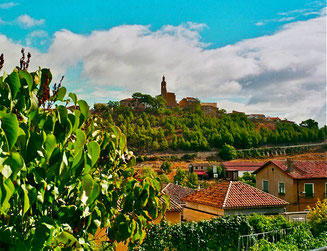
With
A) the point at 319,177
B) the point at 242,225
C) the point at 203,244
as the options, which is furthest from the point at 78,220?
the point at 319,177

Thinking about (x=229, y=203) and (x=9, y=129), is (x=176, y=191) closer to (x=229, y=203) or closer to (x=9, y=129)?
(x=229, y=203)

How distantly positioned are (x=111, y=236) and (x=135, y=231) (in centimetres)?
27

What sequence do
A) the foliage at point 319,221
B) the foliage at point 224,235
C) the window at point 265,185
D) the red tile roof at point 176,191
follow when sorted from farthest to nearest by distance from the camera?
the window at point 265,185 → the red tile roof at point 176,191 → the foliage at point 319,221 → the foliage at point 224,235

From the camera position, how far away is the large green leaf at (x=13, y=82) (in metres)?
2.04

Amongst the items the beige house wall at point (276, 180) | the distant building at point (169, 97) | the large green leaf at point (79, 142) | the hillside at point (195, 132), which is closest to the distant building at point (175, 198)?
the beige house wall at point (276, 180)

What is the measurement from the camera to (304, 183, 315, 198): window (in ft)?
80.9

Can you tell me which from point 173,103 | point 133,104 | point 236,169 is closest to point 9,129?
point 236,169

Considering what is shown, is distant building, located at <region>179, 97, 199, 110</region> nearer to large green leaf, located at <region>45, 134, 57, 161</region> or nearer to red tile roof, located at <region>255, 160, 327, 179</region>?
red tile roof, located at <region>255, 160, 327, 179</region>

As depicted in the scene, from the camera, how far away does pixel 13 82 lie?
6.74 ft

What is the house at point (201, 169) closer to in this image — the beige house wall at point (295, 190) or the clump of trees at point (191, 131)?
the clump of trees at point (191, 131)

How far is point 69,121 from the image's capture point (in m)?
2.13

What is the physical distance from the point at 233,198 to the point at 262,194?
241 centimetres

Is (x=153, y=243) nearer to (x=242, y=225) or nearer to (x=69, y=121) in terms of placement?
(x=242, y=225)

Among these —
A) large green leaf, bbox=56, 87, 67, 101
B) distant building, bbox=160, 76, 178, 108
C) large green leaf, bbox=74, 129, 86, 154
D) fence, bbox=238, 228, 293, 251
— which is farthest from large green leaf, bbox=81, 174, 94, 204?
distant building, bbox=160, 76, 178, 108
